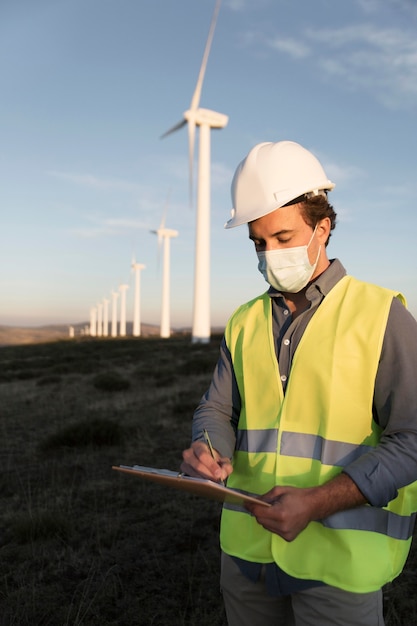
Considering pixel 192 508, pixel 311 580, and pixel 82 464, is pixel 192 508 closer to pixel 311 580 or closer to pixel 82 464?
pixel 82 464

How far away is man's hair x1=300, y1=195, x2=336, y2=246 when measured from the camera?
7.39 ft

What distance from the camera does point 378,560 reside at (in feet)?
6.17

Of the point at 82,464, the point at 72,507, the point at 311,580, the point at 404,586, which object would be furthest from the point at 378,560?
the point at 82,464

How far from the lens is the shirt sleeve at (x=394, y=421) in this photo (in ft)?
5.80

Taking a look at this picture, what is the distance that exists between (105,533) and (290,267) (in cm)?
421

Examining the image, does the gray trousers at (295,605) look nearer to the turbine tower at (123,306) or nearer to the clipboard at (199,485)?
the clipboard at (199,485)

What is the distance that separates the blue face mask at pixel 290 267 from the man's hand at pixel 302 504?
790 mm

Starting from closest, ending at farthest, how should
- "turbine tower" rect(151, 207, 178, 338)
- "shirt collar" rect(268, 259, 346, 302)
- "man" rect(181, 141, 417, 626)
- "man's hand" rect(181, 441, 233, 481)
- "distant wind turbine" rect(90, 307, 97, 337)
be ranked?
"man" rect(181, 141, 417, 626) < "man's hand" rect(181, 441, 233, 481) < "shirt collar" rect(268, 259, 346, 302) < "turbine tower" rect(151, 207, 178, 338) < "distant wind turbine" rect(90, 307, 97, 337)

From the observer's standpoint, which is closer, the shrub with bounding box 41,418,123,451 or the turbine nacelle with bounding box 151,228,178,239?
the shrub with bounding box 41,418,123,451

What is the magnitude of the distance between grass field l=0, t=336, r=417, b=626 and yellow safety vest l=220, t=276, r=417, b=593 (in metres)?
2.38

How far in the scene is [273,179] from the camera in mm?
2266

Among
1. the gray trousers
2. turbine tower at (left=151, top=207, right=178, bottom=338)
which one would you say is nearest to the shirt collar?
the gray trousers

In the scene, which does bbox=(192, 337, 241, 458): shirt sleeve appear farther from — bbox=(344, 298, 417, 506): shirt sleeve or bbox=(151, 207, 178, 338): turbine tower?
bbox=(151, 207, 178, 338): turbine tower

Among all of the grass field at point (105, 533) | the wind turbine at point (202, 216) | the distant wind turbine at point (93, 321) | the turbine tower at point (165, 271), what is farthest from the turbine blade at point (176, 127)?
the distant wind turbine at point (93, 321)
